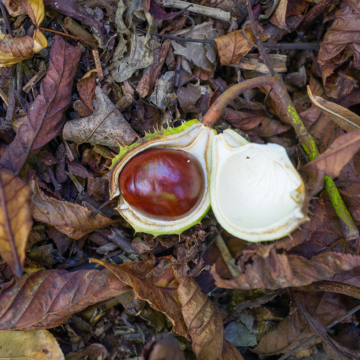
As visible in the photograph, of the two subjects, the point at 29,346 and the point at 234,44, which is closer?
the point at 29,346

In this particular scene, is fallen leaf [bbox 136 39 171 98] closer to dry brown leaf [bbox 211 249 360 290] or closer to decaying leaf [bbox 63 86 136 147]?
decaying leaf [bbox 63 86 136 147]

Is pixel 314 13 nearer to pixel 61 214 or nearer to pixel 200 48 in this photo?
pixel 200 48

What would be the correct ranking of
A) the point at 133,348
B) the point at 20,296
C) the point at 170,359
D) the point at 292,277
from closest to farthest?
the point at 170,359 → the point at 292,277 → the point at 20,296 → the point at 133,348

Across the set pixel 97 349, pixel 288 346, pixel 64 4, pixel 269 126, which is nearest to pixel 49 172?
pixel 64 4

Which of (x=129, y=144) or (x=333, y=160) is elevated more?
(x=333, y=160)

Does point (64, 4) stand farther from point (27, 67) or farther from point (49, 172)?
point (49, 172)

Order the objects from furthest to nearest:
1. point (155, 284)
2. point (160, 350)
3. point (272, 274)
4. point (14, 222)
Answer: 1. point (155, 284)
2. point (272, 274)
3. point (14, 222)
4. point (160, 350)

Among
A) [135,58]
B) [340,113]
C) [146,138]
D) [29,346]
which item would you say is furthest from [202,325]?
[135,58]
